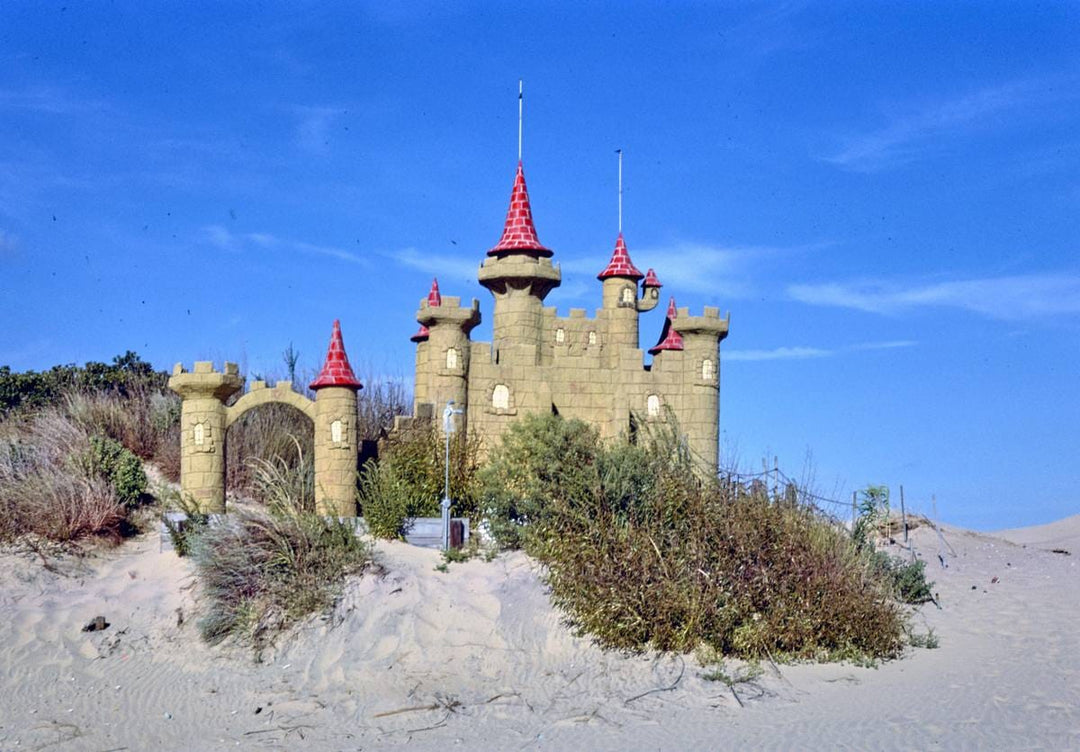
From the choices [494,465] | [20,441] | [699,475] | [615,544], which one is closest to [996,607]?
[699,475]

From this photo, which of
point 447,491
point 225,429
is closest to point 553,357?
point 447,491

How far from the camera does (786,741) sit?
11.9m

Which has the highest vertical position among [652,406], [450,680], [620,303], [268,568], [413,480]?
[620,303]

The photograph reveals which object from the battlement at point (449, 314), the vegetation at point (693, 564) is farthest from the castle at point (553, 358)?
the vegetation at point (693, 564)

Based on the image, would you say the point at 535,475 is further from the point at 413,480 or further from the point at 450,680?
the point at 450,680

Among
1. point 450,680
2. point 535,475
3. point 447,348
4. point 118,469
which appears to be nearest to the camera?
point 450,680

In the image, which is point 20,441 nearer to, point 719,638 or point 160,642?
point 160,642

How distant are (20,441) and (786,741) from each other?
14790 millimetres

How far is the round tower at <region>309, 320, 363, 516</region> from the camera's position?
18781 mm

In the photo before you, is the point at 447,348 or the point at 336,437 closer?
the point at 336,437

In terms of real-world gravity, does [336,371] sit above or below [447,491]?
above

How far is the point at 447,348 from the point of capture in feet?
66.2

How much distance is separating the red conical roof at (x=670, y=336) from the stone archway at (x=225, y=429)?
5772mm

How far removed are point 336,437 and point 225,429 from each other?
1.85 metres
